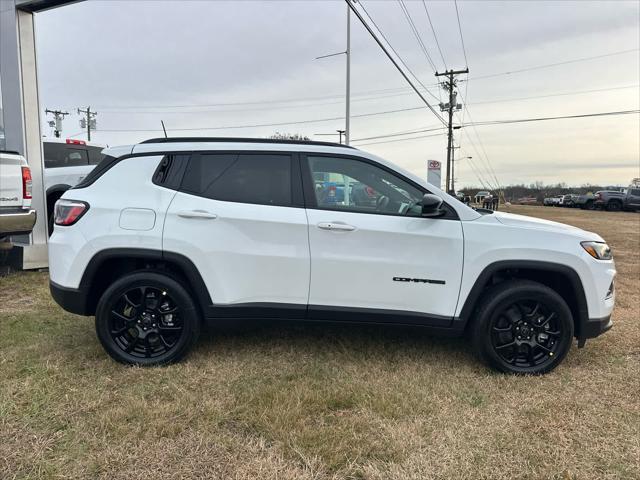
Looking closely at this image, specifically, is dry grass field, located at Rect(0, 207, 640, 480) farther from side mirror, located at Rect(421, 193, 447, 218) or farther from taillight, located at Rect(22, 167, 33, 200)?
taillight, located at Rect(22, 167, 33, 200)

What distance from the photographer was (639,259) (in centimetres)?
953

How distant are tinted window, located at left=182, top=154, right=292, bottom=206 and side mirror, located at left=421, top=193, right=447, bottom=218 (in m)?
1.02

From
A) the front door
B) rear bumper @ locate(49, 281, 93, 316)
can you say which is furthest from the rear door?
rear bumper @ locate(49, 281, 93, 316)

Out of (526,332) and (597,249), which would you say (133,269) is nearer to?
(526,332)

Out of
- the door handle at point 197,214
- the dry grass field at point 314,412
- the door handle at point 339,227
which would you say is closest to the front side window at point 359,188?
the door handle at point 339,227

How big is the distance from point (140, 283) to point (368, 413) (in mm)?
1951

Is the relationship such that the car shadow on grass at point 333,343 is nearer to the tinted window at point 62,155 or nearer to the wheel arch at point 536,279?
the wheel arch at point 536,279

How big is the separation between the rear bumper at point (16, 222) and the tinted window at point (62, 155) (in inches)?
124

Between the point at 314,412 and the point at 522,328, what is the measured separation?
1759 millimetres

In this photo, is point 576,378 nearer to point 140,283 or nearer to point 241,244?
point 241,244

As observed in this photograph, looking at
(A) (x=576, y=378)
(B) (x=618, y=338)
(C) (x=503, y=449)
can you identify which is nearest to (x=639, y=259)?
(B) (x=618, y=338)

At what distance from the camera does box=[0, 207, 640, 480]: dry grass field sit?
2439 millimetres

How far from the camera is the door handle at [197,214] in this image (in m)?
3.49

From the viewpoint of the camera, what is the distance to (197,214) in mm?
3492
